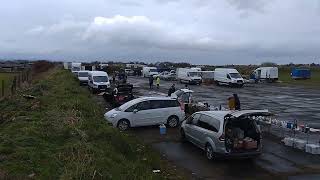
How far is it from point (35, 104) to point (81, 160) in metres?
13.1

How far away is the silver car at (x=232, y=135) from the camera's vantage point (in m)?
16.2

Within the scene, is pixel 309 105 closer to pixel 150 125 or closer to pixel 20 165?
pixel 150 125

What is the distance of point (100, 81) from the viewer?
51188 mm

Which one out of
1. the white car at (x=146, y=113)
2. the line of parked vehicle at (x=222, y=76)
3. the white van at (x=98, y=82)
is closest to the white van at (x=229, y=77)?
the line of parked vehicle at (x=222, y=76)

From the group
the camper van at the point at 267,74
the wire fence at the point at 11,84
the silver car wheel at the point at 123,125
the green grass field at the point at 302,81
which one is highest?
the camper van at the point at 267,74

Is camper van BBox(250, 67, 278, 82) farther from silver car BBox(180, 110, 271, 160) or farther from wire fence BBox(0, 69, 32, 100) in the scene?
silver car BBox(180, 110, 271, 160)

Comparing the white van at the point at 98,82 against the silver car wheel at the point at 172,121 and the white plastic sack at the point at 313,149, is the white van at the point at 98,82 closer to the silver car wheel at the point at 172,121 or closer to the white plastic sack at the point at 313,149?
the silver car wheel at the point at 172,121

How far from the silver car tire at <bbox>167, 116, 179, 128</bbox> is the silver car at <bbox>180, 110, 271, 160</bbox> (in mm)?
7054

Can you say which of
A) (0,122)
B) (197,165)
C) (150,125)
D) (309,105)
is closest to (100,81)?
(309,105)

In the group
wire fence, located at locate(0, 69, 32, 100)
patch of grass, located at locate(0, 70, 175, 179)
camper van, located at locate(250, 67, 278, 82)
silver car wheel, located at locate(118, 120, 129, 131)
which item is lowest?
silver car wheel, located at locate(118, 120, 129, 131)

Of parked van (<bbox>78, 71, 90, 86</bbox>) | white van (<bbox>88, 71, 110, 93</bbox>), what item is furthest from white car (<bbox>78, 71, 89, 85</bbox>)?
white van (<bbox>88, 71, 110, 93</bbox>)

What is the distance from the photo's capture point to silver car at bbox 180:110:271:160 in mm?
16188

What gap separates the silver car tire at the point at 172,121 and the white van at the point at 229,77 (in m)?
41.6

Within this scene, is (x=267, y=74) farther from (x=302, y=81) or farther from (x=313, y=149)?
(x=313, y=149)
